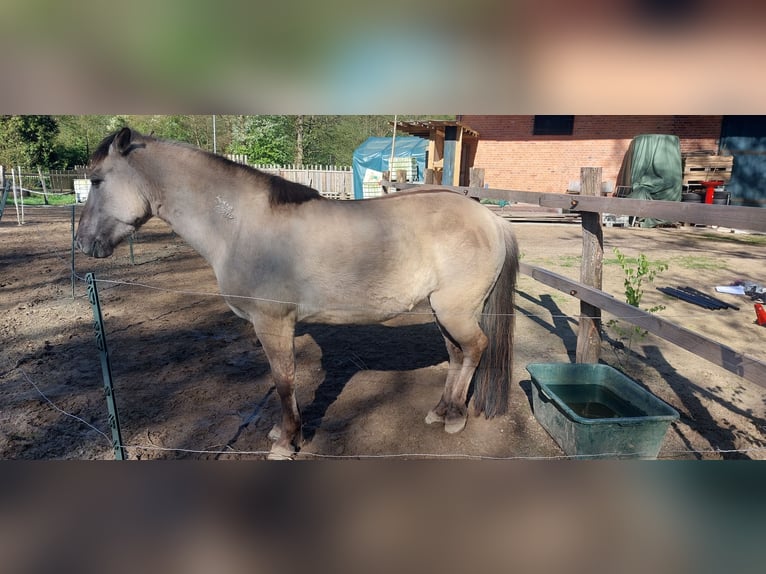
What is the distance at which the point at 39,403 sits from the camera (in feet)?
11.2

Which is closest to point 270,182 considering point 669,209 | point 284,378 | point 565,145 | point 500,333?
point 284,378

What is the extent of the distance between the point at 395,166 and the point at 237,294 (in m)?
15.5

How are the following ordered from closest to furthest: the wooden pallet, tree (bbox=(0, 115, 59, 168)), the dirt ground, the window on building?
the dirt ground < the wooden pallet < the window on building < tree (bbox=(0, 115, 59, 168))

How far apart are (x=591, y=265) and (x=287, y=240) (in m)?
2.47

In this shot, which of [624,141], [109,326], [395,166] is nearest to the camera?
[109,326]

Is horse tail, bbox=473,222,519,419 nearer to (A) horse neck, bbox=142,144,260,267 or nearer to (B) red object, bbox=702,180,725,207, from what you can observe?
(A) horse neck, bbox=142,144,260,267

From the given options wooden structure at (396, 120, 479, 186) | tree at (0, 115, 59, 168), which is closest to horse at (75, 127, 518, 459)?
wooden structure at (396, 120, 479, 186)

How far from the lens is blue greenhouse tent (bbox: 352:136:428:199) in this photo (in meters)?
17.6

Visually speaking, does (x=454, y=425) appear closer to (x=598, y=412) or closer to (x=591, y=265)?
(x=598, y=412)

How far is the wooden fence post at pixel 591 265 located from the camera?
3.48 metres

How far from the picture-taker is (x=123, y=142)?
265cm

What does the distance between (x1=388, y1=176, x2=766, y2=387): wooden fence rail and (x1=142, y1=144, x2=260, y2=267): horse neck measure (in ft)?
8.21

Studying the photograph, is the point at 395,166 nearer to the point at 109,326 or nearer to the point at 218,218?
the point at 109,326

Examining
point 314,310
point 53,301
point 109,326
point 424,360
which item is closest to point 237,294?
point 314,310
